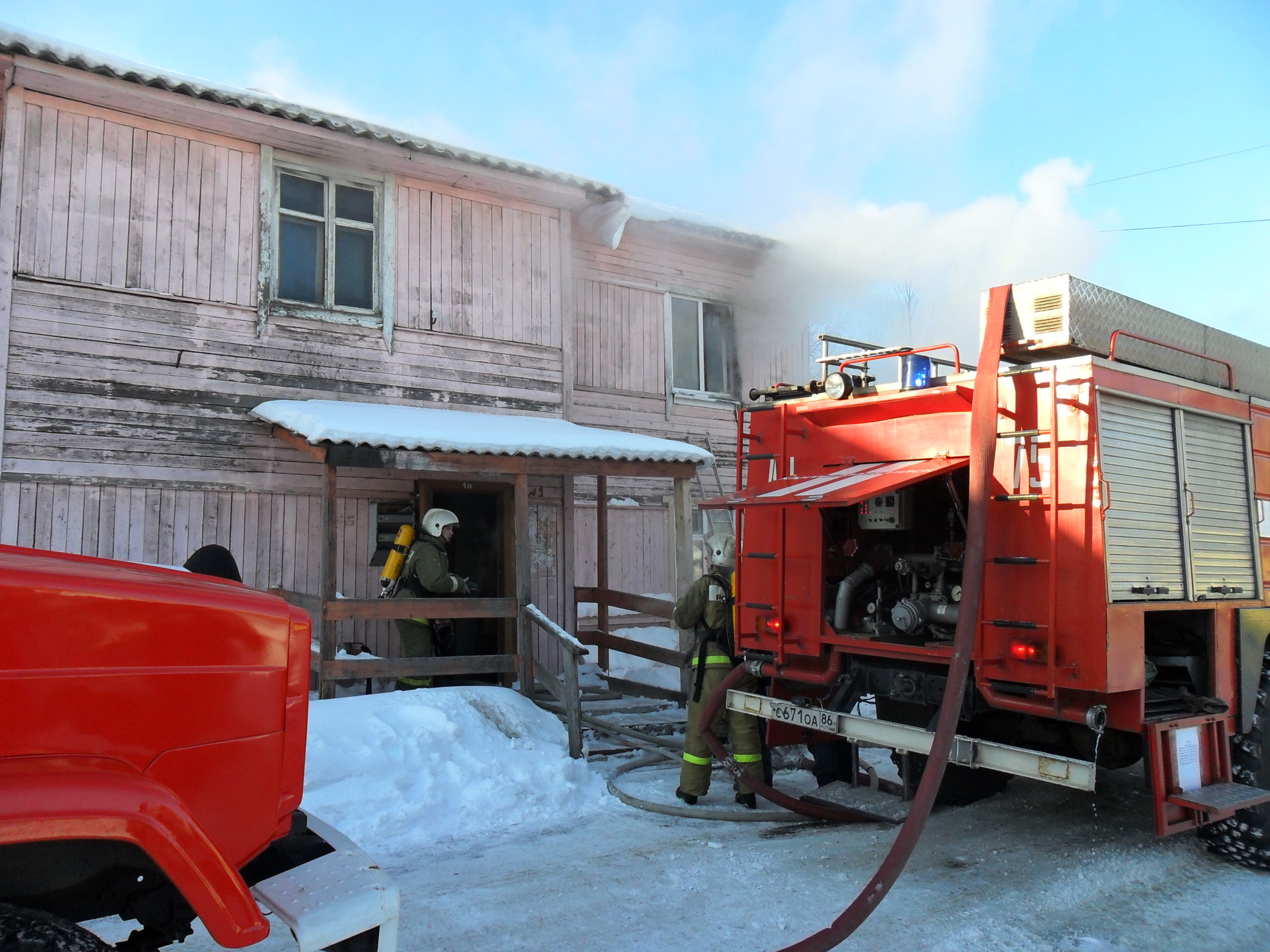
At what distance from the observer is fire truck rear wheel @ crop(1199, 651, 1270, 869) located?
5.18m

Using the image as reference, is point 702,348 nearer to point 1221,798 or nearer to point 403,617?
point 403,617

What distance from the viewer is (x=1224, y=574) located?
558cm

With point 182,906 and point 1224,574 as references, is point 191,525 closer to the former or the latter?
point 182,906

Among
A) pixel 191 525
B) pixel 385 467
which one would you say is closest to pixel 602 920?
pixel 385 467

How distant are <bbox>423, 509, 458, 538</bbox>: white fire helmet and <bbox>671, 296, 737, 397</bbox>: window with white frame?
4875 mm

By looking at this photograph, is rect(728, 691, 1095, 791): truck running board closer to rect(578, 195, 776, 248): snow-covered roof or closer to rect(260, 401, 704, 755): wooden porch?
rect(260, 401, 704, 755): wooden porch

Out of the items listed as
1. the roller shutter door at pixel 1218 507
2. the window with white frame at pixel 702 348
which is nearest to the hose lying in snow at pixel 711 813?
the roller shutter door at pixel 1218 507

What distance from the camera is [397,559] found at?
9031 mm

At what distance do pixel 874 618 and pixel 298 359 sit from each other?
659 centimetres

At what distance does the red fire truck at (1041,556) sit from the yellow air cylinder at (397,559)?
3.98 m

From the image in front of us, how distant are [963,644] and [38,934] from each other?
12.9ft

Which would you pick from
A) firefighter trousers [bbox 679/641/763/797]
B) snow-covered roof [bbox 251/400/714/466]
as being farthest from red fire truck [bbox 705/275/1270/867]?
snow-covered roof [bbox 251/400/714/466]

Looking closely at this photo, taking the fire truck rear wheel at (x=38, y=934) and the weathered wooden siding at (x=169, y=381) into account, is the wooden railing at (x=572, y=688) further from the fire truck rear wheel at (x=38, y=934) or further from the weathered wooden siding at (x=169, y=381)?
the fire truck rear wheel at (x=38, y=934)

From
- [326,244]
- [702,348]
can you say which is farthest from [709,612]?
[702,348]
